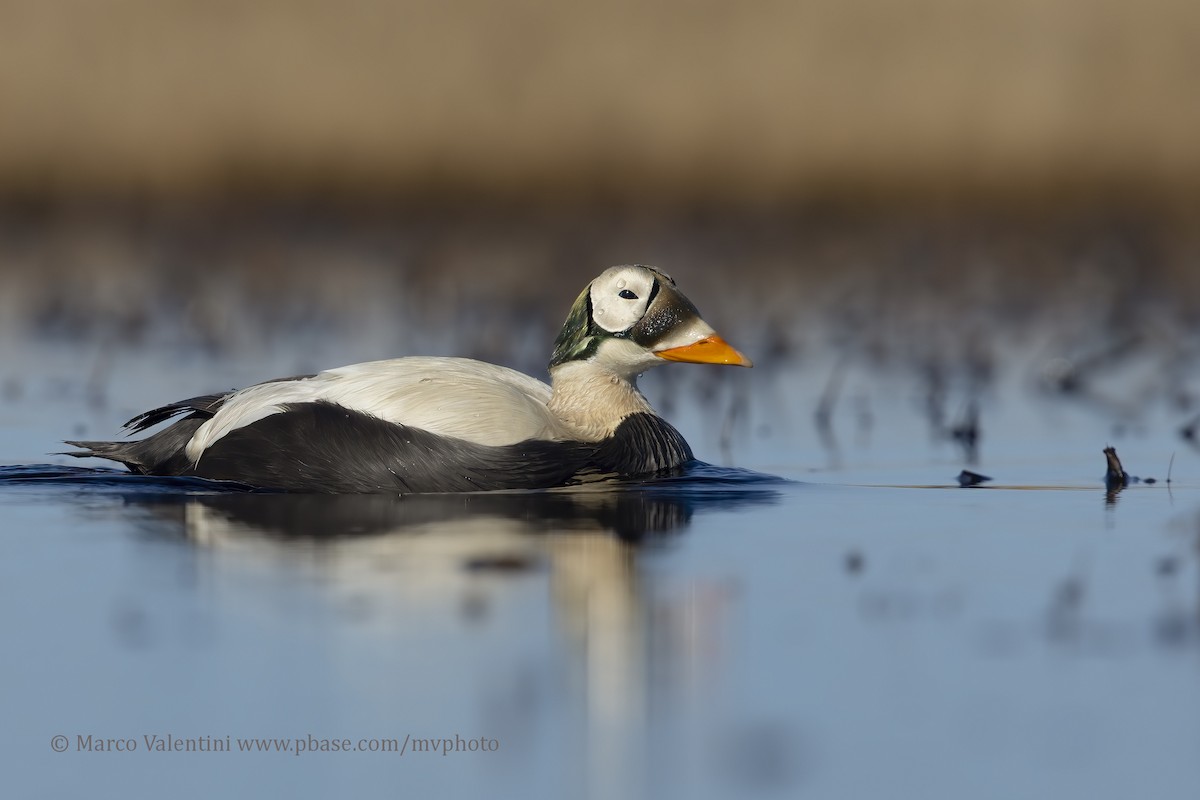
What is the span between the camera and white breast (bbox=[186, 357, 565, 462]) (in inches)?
301

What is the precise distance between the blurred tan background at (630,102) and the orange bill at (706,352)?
10497mm

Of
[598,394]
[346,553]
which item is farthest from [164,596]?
[598,394]

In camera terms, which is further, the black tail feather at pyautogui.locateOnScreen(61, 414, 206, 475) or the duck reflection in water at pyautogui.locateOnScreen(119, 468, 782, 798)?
the black tail feather at pyautogui.locateOnScreen(61, 414, 206, 475)

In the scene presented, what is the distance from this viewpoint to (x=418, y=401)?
767cm

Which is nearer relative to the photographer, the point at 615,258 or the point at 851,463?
the point at 851,463

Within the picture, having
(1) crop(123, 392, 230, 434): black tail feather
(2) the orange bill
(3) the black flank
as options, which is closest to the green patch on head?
(2) the orange bill

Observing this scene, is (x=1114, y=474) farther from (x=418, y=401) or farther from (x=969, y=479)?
(x=418, y=401)

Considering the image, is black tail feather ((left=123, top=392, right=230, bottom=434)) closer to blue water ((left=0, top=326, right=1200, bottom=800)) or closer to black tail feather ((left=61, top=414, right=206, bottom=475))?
black tail feather ((left=61, top=414, right=206, bottom=475))

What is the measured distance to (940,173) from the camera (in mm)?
18578

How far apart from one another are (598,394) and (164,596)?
2.87m

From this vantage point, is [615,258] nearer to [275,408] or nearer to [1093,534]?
[275,408]

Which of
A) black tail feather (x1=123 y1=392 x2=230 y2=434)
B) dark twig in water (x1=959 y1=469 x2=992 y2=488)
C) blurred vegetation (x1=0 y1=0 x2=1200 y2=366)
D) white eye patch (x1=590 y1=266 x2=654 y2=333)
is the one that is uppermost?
blurred vegetation (x1=0 y1=0 x2=1200 y2=366)

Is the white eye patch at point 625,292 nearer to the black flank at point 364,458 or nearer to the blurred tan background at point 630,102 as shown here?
the black flank at point 364,458

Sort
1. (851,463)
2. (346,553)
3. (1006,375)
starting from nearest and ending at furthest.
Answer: (346,553), (851,463), (1006,375)
